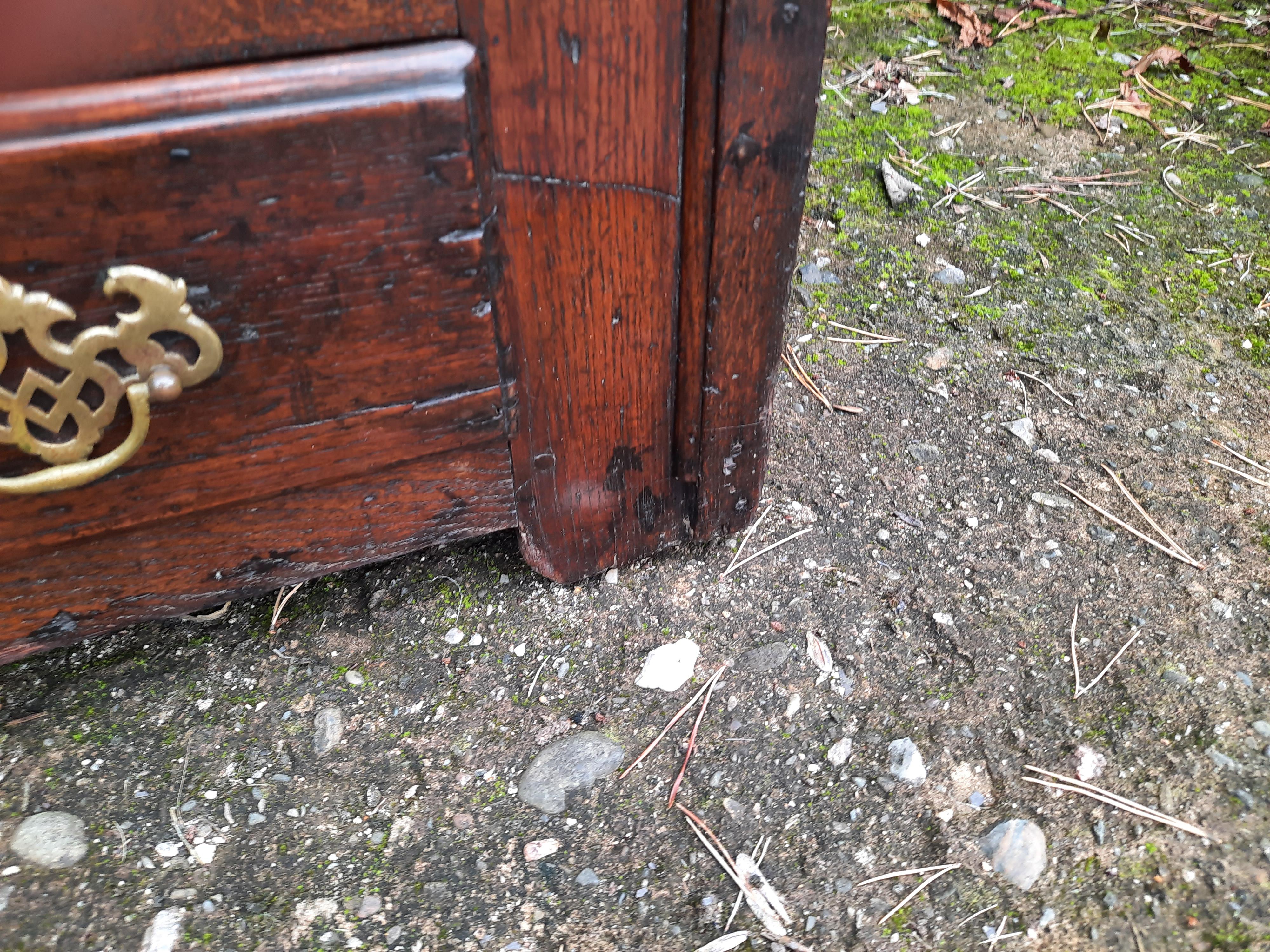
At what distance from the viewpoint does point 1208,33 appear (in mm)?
2832

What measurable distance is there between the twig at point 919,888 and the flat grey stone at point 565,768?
0.40m

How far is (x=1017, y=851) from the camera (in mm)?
1103

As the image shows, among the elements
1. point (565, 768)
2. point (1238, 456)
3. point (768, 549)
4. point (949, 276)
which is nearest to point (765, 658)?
point (768, 549)

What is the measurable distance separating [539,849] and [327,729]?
369 mm

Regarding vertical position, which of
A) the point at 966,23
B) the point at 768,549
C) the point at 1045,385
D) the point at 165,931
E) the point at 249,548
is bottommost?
the point at 165,931

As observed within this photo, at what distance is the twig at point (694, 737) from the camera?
1.20m

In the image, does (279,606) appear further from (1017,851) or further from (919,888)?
(1017,851)

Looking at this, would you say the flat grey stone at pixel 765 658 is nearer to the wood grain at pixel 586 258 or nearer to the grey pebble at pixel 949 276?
the wood grain at pixel 586 258

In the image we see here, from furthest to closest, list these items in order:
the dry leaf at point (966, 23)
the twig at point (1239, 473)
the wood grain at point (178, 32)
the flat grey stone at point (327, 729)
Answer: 1. the dry leaf at point (966, 23)
2. the twig at point (1239, 473)
3. the flat grey stone at point (327, 729)
4. the wood grain at point (178, 32)

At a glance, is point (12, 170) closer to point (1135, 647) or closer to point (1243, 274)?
point (1135, 647)

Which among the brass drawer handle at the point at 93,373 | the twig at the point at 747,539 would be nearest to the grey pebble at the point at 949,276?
the twig at the point at 747,539

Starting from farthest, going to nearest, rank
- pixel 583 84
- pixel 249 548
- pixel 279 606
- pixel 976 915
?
1. pixel 279 606
2. pixel 249 548
3. pixel 976 915
4. pixel 583 84

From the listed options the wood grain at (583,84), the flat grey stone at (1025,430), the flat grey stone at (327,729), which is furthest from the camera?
the flat grey stone at (1025,430)

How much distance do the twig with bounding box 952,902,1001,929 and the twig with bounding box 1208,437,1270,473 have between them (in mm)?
A: 1015
